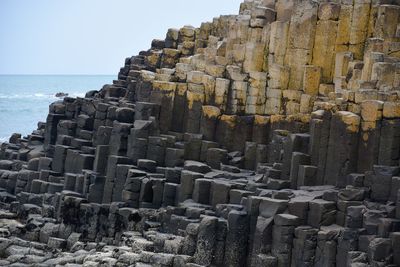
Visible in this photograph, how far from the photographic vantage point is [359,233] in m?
37.9

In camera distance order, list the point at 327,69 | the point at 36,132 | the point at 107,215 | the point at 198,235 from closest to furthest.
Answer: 1. the point at 198,235
2. the point at 327,69
3. the point at 107,215
4. the point at 36,132

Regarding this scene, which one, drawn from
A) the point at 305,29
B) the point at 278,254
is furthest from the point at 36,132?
the point at 278,254

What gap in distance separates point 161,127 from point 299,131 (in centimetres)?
666

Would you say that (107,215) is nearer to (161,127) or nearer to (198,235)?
(161,127)

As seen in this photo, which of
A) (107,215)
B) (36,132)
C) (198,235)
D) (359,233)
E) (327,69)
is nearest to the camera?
(359,233)

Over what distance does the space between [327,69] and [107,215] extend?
9.00m

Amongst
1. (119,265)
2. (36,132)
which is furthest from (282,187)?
(36,132)

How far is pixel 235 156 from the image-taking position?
47219mm

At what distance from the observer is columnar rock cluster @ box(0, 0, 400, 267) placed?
131 ft

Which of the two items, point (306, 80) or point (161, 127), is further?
point (161, 127)

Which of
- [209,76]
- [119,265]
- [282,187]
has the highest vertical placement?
[209,76]

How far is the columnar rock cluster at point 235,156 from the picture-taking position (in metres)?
39.9

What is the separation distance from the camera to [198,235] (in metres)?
42.4

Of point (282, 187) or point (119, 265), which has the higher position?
point (282, 187)
